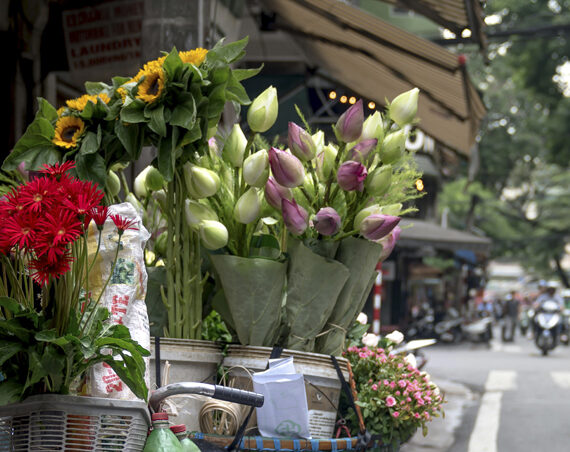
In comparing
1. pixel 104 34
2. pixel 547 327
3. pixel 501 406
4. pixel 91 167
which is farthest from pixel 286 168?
pixel 547 327

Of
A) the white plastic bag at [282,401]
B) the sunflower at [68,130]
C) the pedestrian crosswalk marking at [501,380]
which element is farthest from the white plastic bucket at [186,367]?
the pedestrian crosswalk marking at [501,380]

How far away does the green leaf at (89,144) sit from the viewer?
219 centimetres

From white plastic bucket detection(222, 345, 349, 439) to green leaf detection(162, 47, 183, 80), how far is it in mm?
779

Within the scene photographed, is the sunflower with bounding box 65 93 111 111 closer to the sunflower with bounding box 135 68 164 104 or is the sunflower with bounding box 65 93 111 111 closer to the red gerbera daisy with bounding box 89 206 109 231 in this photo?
the sunflower with bounding box 135 68 164 104

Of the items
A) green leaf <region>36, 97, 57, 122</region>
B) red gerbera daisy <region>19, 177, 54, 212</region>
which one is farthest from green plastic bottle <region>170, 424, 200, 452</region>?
green leaf <region>36, 97, 57, 122</region>

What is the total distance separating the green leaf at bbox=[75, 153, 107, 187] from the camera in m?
2.21

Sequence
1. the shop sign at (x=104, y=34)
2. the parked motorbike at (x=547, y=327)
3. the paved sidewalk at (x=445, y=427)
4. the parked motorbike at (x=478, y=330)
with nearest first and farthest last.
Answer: the shop sign at (x=104, y=34)
the paved sidewalk at (x=445, y=427)
the parked motorbike at (x=547, y=327)
the parked motorbike at (x=478, y=330)

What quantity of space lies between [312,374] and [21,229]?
3.66ft

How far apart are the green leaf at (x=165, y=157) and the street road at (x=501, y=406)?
243 inches

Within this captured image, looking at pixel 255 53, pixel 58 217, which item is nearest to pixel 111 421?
pixel 58 217

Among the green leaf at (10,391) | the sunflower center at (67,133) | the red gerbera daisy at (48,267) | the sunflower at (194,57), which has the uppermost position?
the sunflower at (194,57)

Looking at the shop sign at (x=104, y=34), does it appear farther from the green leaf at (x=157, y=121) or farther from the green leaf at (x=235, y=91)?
the green leaf at (x=157, y=121)

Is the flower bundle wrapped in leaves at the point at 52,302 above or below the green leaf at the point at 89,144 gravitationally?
below

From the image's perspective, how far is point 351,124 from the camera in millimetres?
2387
